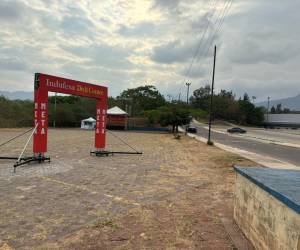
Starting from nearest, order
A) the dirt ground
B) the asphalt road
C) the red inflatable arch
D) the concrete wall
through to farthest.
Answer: the concrete wall
the dirt ground
the red inflatable arch
the asphalt road

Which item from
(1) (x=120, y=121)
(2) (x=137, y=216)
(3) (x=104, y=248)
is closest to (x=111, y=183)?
Answer: (2) (x=137, y=216)

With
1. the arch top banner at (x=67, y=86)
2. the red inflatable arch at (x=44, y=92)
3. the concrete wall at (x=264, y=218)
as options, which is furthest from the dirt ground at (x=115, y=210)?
the arch top banner at (x=67, y=86)

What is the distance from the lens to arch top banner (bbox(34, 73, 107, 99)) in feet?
47.1

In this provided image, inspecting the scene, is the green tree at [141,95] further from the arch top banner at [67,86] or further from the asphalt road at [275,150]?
the arch top banner at [67,86]

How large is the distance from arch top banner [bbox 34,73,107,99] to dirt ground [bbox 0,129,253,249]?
161 inches

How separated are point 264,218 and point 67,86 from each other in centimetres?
1313

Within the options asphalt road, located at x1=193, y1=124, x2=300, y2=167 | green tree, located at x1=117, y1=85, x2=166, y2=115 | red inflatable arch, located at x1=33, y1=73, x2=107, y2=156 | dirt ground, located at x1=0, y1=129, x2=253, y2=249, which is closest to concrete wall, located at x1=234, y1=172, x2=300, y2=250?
dirt ground, located at x1=0, y1=129, x2=253, y2=249

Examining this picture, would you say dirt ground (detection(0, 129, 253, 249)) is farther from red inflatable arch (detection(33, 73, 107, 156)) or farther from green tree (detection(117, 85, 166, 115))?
green tree (detection(117, 85, 166, 115))

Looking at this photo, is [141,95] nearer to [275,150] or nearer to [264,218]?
[275,150]

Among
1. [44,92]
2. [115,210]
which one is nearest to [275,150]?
[44,92]

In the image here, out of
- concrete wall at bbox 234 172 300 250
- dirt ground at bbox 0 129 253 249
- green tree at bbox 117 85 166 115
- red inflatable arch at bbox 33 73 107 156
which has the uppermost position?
green tree at bbox 117 85 166 115

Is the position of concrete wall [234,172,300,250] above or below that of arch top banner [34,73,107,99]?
below

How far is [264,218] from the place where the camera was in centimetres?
449

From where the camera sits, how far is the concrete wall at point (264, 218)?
369 centimetres
